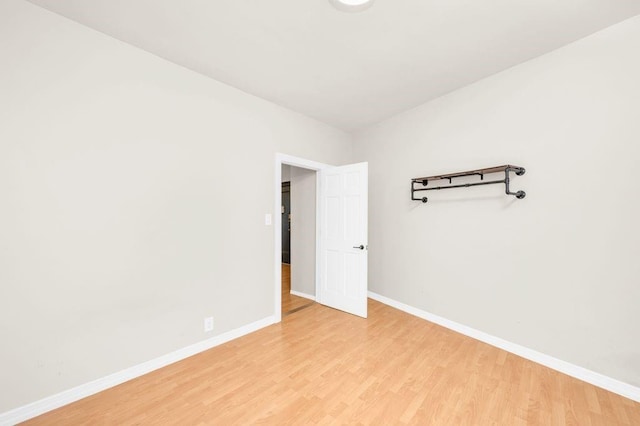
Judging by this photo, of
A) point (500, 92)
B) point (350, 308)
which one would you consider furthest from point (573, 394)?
point (500, 92)

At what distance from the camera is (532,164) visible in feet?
7.61

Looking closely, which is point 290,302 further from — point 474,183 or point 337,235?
point 474,183

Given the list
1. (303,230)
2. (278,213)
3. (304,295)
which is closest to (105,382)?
(278,213)

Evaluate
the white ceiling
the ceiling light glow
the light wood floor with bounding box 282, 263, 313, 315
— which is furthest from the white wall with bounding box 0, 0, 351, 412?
the ceiling light glow

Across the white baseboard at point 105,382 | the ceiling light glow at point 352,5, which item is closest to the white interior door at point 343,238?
the white baseboard at point 105,382

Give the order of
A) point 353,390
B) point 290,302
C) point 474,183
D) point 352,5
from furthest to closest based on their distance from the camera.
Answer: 1. point 290,302
2. point 474,183
3. point 353,390
4. point 352,5

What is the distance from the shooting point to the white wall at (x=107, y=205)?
64.6 inches

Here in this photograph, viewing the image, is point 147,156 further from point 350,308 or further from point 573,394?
point 573,394

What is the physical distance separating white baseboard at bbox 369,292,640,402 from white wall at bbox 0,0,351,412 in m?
2.27

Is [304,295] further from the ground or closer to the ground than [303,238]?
closer to the ground

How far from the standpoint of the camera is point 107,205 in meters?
1.97

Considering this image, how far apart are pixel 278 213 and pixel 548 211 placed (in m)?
2.66

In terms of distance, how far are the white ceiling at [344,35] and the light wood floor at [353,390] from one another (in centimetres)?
271

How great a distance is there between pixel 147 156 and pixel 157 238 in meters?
0.71
